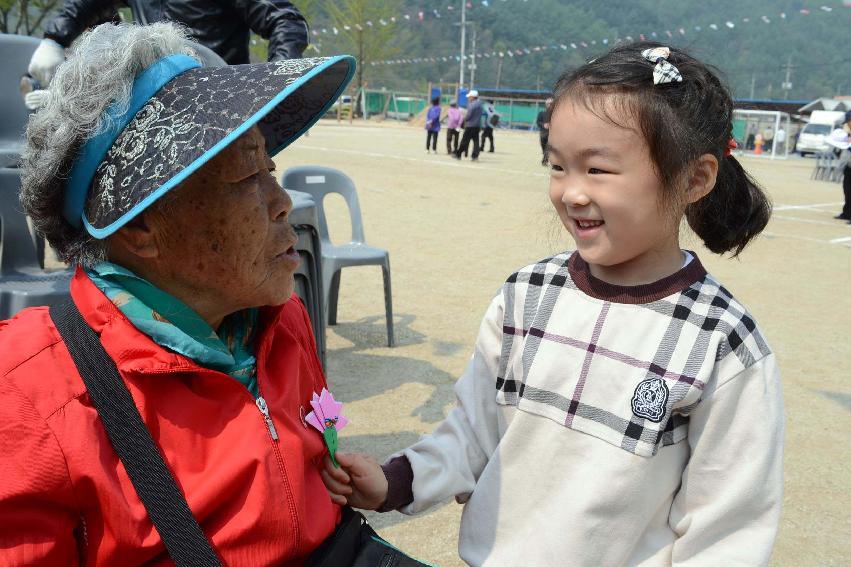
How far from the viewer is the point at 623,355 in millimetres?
1506

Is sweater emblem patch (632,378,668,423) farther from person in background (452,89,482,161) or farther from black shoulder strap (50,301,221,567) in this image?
person in background (452,89,482,161)

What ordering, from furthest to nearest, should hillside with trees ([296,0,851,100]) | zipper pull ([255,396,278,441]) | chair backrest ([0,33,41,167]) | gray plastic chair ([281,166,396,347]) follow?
hillside with trees ([296,0,851,100]), chair backrest ([0,33,41,167]), gray plastic chair ([281,166,396,347]), zipper pull ([255,396,278,441])

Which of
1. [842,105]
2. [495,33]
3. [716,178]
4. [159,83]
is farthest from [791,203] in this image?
[495,33]

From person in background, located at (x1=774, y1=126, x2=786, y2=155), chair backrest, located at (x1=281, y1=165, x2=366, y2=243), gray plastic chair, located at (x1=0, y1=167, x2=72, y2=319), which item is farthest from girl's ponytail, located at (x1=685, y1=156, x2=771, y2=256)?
person in background, located at (x1=774, y1=126, x2=786, y2=155)

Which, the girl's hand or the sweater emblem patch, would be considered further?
the girl's hand

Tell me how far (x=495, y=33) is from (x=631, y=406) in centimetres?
12708

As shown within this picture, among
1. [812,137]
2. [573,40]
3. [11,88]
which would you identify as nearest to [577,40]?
[573,40]

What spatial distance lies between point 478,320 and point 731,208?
11.9 ft

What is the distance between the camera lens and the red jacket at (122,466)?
1.08m

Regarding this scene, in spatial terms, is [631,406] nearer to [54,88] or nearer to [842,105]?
[54,88]

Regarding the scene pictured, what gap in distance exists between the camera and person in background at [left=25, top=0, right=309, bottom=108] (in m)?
3.40

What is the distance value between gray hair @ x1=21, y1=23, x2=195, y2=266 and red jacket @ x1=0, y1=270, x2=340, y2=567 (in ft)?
0.32

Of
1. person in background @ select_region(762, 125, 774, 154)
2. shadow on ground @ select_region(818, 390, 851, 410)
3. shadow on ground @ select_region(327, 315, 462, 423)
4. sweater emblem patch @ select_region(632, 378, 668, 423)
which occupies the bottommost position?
person in background @ select_region(762, 125, 774, 154)

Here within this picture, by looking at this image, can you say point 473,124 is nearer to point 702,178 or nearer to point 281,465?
point 702,178
